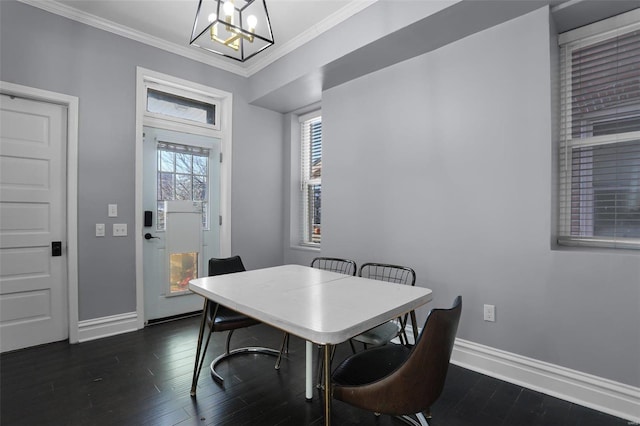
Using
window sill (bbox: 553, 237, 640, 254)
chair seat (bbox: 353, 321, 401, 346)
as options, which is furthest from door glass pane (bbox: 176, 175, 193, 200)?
window sill (bbox: 553, 237, 640, 254)

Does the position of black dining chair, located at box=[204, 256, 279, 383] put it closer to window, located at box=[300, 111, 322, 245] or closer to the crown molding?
window, located at box=[300, 111, 322, 245]

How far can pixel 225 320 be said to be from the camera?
2273 millimetres

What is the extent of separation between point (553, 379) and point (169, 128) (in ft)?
13.7

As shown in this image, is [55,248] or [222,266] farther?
[55,248]

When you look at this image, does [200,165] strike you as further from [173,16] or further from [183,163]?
[173,16]

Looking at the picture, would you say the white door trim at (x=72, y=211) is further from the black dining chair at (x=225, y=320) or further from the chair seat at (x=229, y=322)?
the chair seat at (x=229, y=322)

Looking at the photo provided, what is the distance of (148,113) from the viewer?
11.1ft

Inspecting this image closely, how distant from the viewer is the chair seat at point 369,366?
1487mm

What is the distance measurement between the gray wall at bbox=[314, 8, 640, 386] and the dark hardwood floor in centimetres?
41

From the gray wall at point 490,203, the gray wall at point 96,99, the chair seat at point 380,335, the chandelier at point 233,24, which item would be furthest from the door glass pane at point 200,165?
the chair seat at point 380,335

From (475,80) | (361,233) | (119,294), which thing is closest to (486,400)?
(361,233)

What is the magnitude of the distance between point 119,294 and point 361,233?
2590mm

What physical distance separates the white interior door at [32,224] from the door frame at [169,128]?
0.61 m

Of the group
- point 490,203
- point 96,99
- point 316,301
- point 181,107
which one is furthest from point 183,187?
point 490,203
